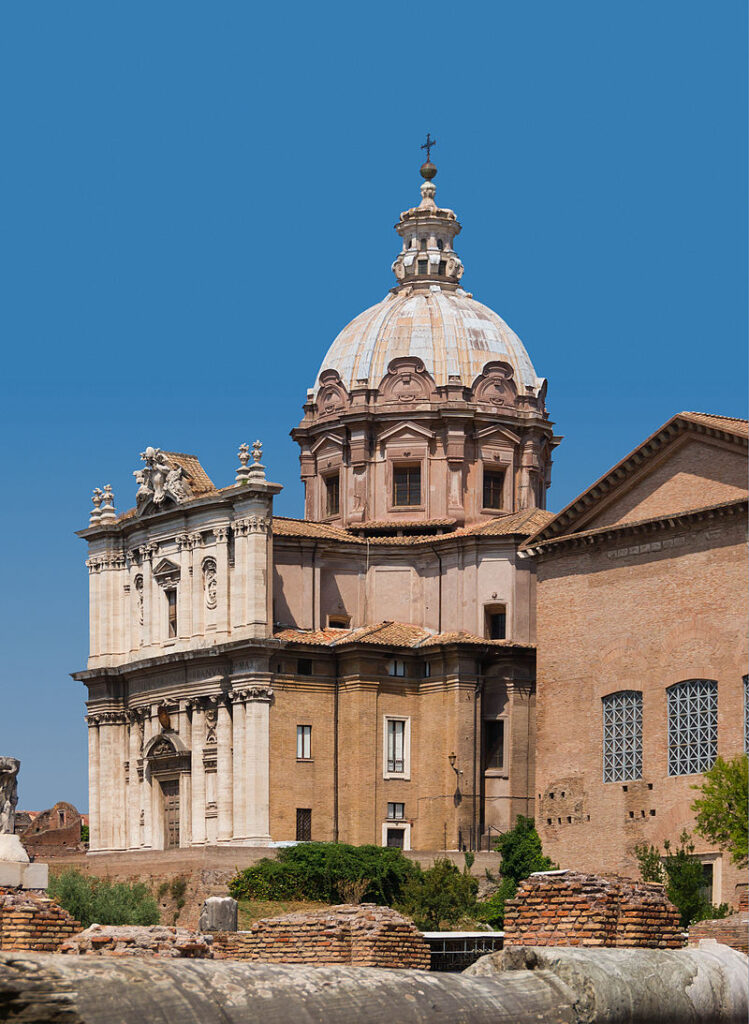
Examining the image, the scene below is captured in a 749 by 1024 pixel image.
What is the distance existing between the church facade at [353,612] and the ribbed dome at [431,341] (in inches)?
4.3

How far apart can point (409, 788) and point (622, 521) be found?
13.5m

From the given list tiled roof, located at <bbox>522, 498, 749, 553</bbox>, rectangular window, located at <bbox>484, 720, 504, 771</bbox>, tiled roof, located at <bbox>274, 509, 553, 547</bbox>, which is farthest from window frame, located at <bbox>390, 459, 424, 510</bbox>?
tiled roof, located at <bbox>522, 498, 749, 553</bbox>

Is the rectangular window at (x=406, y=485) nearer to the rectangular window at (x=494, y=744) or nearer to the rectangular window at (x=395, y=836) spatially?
the rectangular window at (x=494, y=744)

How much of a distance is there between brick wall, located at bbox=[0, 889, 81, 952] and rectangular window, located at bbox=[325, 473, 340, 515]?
52587mm

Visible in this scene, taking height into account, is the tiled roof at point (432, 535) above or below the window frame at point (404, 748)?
above

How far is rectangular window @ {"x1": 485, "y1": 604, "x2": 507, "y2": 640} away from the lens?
66.9 metres

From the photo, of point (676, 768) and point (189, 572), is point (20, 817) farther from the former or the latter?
point (676, 768)

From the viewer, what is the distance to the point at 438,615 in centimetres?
6869

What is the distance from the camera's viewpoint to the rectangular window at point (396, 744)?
2569 inches

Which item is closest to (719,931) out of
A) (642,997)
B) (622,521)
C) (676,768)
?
(642,997)

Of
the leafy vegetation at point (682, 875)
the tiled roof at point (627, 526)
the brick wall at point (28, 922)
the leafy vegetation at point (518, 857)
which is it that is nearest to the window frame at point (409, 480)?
the tiled roof at point (627, 526)

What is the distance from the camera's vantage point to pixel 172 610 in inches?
2766

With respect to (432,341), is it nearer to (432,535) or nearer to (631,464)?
(432,535)

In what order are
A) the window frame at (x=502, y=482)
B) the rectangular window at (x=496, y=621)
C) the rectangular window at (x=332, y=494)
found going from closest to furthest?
the rectangular window at (x=496, y=621) < the window frame at (x=502, y=482) < the rectangular window at (x=332, y=494)
